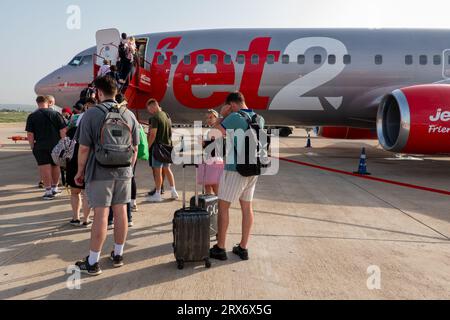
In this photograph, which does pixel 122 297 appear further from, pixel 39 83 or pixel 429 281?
pixel 39 83

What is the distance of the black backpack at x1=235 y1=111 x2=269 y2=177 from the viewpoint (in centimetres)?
333

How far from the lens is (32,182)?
7309mm

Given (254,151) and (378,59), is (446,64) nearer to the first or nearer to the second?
(378,59)

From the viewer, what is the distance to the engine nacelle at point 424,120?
26.8 ft

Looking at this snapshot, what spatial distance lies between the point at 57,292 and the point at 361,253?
311 cm

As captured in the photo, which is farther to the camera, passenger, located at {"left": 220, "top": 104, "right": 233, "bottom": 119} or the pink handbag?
the pink handbag

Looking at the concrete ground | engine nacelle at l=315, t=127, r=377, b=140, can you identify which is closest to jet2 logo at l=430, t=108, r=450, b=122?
the concrete ground

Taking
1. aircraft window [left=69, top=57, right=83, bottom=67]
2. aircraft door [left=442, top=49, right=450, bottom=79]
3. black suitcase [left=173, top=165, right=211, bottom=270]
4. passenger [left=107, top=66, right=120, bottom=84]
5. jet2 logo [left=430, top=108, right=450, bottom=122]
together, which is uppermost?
aircraft window [left=69, top=57, right=83, bottom=67]

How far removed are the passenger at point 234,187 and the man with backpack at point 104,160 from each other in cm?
97

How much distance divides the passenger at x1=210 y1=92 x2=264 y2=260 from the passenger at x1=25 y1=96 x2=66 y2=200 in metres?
3.85

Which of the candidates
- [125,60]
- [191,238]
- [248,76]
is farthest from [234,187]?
[248,76]

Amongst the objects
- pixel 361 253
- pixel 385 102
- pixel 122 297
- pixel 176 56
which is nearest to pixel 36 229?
pixel 122 297

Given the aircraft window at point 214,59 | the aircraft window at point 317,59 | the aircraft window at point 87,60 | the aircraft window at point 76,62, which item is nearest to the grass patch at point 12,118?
the aircraft window at point 76,62

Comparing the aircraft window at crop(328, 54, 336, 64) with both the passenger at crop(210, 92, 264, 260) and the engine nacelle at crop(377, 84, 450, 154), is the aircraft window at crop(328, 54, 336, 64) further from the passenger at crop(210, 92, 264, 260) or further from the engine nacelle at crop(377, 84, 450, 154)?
the passenger at crop(210, 92, 264, 260)
